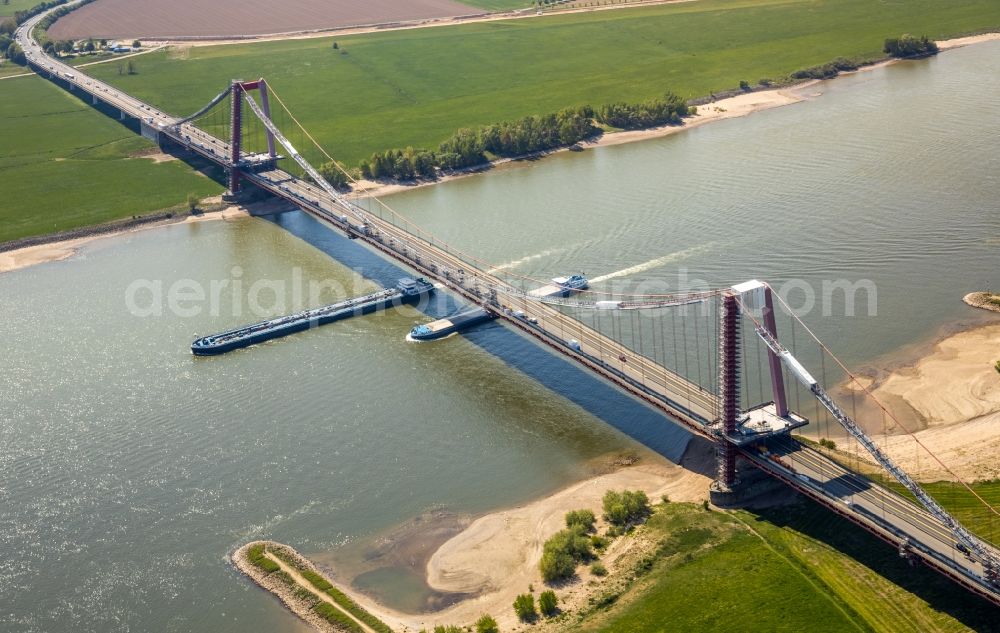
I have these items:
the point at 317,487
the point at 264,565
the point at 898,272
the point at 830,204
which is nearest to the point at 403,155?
the point at 830,204

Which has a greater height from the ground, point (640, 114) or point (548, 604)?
point (640, 114)

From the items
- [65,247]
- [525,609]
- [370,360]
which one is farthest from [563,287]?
[65,247]

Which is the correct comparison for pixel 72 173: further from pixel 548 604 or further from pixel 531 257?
pixel 548 604

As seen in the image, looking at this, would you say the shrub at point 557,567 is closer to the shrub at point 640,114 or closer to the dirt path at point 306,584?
the dirt path at point 306,584

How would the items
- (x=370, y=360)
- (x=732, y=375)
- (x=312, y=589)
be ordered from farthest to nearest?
(x=370, y=360)
(x=732, y=375)
(x=312, y=589)

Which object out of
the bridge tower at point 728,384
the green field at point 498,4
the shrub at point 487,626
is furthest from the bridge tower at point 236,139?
the green field at point 498,4

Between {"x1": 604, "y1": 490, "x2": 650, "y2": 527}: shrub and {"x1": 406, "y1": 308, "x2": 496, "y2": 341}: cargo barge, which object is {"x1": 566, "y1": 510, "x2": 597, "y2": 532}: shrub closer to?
{"x1": 604, "y1": 490, "x2": 650, "y2": 527}: shrub
